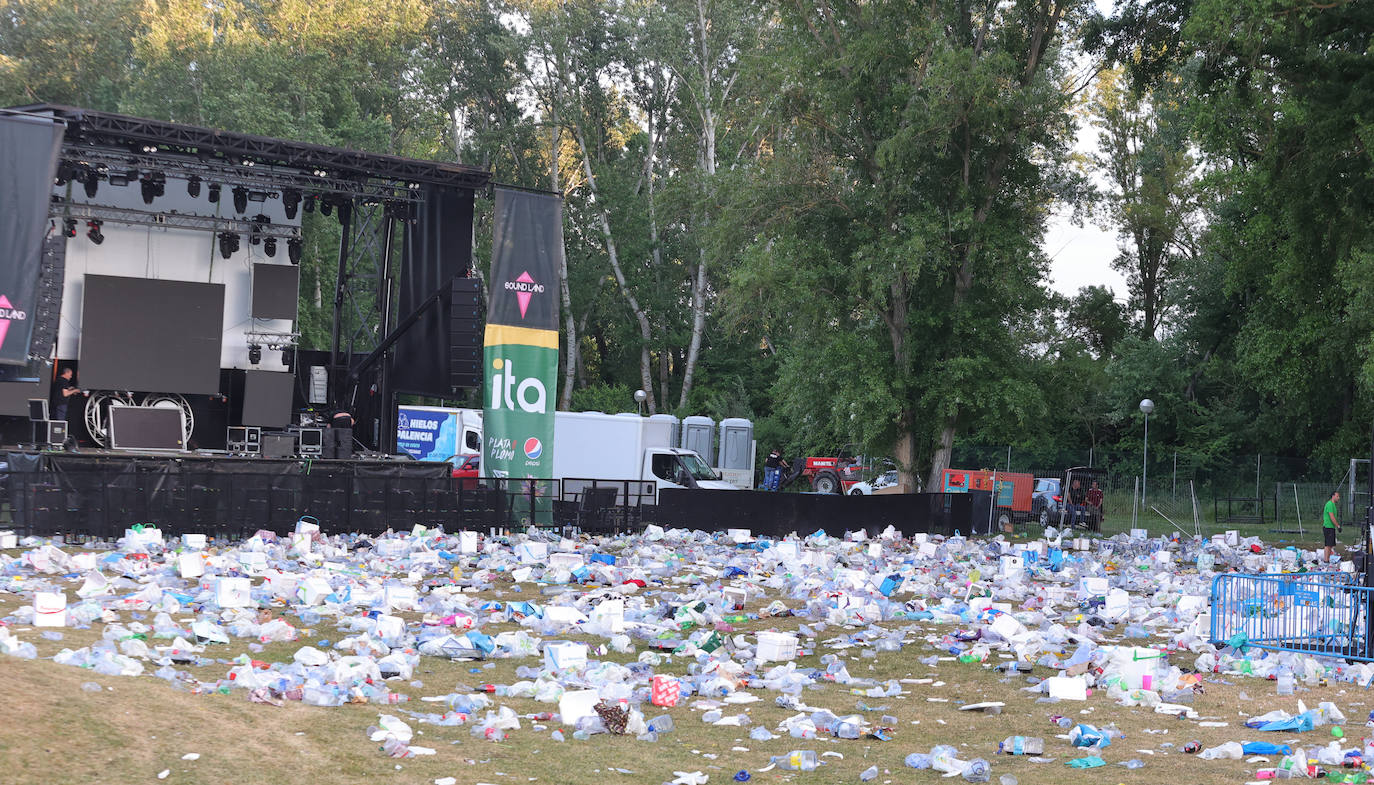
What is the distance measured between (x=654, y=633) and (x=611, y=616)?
446mm

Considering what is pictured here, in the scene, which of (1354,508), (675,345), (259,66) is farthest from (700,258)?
(1354,508)

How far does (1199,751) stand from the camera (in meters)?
8.26

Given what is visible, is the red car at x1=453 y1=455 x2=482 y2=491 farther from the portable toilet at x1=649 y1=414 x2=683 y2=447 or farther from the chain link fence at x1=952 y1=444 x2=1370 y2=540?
the chain link fence at x1=952 y1=444 x2=1370 y2=540

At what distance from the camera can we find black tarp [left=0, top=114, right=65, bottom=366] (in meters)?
19.3

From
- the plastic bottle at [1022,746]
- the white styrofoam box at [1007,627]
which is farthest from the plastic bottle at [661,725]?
the white styrofoam box at [1007,627]

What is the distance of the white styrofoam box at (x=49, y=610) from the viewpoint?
10680 mm

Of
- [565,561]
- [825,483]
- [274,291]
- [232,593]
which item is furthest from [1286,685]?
[825,483]

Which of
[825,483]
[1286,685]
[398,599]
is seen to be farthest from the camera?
[825,483]

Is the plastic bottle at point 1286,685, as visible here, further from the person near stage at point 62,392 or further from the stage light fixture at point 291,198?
the person near stage at point 62,392

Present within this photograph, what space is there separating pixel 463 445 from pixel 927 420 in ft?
38.2

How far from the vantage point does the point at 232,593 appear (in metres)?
12.6

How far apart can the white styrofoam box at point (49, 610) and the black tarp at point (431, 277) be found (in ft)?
49.6

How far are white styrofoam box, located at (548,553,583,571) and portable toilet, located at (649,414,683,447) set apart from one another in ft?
55.3

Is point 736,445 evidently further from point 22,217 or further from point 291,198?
point 22,217
